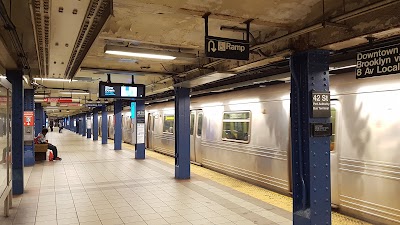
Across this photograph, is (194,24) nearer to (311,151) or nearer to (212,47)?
(212,47)

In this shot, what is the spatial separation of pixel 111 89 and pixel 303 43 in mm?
5681

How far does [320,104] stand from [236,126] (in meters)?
4.82

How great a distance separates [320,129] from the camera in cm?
446

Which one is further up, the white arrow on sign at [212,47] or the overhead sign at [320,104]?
the white arrow on sign at [212,47]

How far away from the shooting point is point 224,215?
586cm

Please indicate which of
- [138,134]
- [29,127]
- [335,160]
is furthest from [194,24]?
[138,134]

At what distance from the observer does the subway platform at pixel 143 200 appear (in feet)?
18.5

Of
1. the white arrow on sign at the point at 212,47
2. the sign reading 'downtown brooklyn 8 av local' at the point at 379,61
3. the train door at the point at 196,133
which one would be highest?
the white arrow on sign at the point at 212,47

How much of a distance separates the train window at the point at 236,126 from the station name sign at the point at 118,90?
262 centimetres

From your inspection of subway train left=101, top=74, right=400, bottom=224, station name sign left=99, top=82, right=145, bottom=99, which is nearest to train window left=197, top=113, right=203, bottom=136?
subway train left=101, top=74, right=400, bottom=224

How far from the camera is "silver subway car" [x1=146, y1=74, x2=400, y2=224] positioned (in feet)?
16.4

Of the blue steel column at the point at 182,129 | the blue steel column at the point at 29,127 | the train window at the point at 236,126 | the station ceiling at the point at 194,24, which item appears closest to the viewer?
the station ceiling at the point at 194,24

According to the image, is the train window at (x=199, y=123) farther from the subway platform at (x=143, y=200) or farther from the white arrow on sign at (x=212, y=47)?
the white arrow on sign at (x=212, y=47)

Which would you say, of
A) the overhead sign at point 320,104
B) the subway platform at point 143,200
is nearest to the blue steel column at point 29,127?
the subway platform at point 143,200
